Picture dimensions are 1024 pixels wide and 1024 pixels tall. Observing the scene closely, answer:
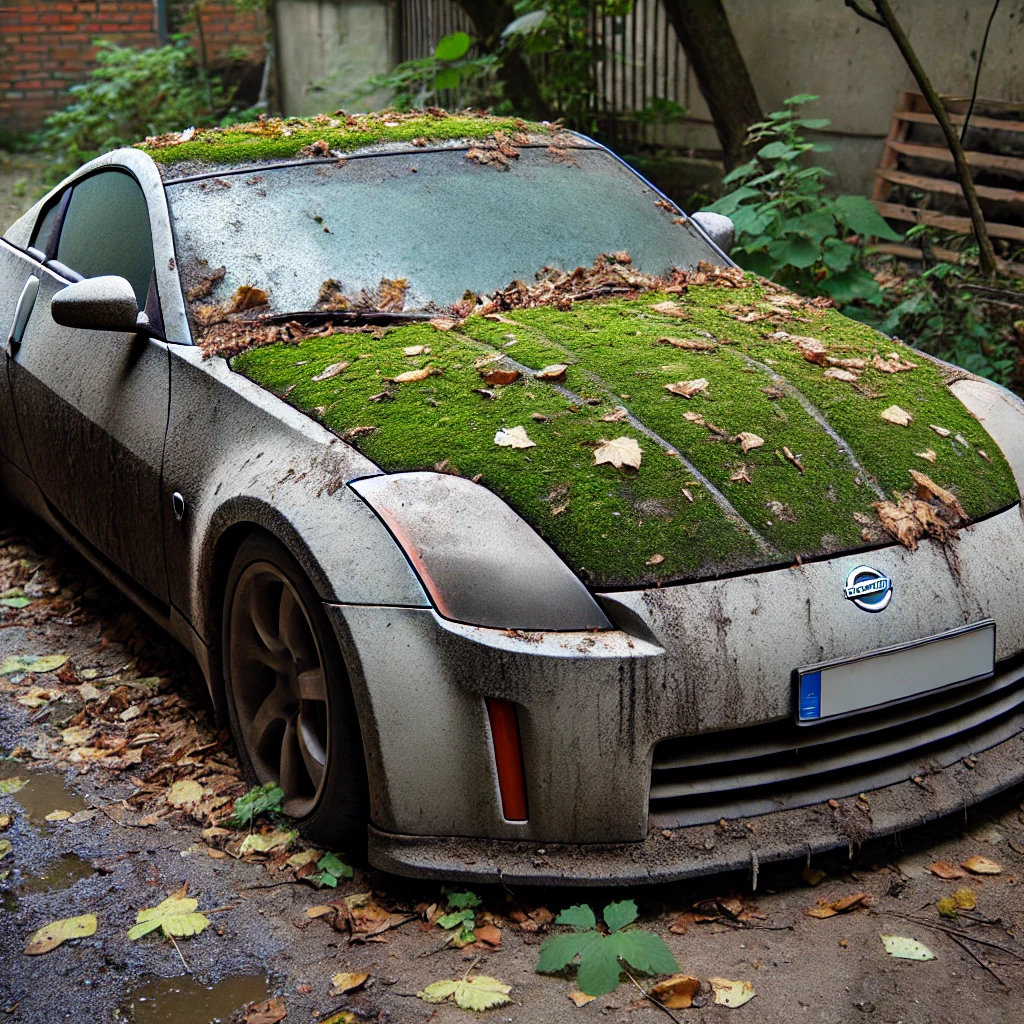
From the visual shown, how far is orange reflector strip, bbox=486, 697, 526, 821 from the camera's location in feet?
8.04

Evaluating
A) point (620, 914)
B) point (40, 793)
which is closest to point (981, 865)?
point (620, 914)

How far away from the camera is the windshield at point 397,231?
353cm

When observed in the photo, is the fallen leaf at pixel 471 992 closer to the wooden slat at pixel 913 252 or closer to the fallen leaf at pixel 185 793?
the fallen leaf at pixel 185 793

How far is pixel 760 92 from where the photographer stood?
10133mm

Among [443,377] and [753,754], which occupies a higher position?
[443,377]

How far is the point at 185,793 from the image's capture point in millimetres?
3207

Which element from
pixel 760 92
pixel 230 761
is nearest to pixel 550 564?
pixel 230 761

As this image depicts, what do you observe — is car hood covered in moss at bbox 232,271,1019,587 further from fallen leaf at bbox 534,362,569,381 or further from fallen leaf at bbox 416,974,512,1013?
fallen leaf at bbox 416,974,512,1013

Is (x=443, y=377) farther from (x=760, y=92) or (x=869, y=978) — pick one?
(x=760, y=92)

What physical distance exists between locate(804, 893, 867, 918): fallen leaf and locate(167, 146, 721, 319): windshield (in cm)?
191

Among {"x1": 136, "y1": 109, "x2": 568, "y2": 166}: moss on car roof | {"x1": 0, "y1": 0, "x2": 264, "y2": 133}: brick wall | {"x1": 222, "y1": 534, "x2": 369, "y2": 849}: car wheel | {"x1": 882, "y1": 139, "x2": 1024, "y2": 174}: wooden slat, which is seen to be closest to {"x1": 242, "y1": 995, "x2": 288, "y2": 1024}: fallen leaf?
{"x1": 222, "y1": 534, "x2": 369, "y2": 849}: car wheel

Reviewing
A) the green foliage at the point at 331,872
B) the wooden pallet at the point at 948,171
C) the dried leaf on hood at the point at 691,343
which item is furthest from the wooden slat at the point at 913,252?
the green foliage at the point at 331,872

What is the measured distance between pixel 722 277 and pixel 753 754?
2.01 meters

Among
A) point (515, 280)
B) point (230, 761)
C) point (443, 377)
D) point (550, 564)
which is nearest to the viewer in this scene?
point (550, 564)
